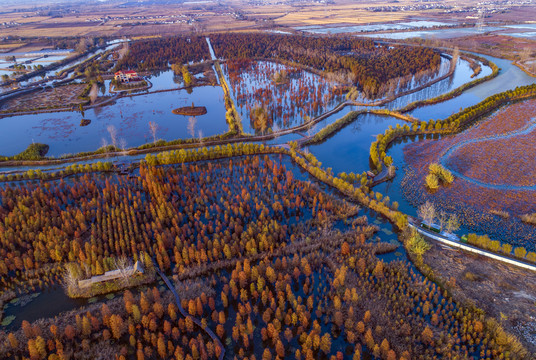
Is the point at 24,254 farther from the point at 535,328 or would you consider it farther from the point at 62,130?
the point at 535,328

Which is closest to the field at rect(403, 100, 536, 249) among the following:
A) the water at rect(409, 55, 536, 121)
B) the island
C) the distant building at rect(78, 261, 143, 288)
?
the water at rect(409, 55, 536, 121)

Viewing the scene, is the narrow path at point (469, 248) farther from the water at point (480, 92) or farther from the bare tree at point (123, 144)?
the bare tree at point (123, 144)

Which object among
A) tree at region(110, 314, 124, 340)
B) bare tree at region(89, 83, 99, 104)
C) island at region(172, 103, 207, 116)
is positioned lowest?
tree at region(110, 314, 124, 340)

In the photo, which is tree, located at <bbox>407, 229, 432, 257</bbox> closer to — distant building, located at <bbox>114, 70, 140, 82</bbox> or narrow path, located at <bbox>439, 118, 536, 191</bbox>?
narrow path, located at <bbox>439, 118, 536, 191</bbox>

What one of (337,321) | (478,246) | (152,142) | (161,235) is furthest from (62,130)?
(478,246)

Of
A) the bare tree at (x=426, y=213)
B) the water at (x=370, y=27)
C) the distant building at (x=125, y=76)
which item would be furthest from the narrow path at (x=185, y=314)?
the water at (x=370, y=27)

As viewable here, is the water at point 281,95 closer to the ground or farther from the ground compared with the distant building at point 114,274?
farther from the ground

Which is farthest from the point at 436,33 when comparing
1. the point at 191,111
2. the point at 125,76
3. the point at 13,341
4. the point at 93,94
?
the point at 13,341
